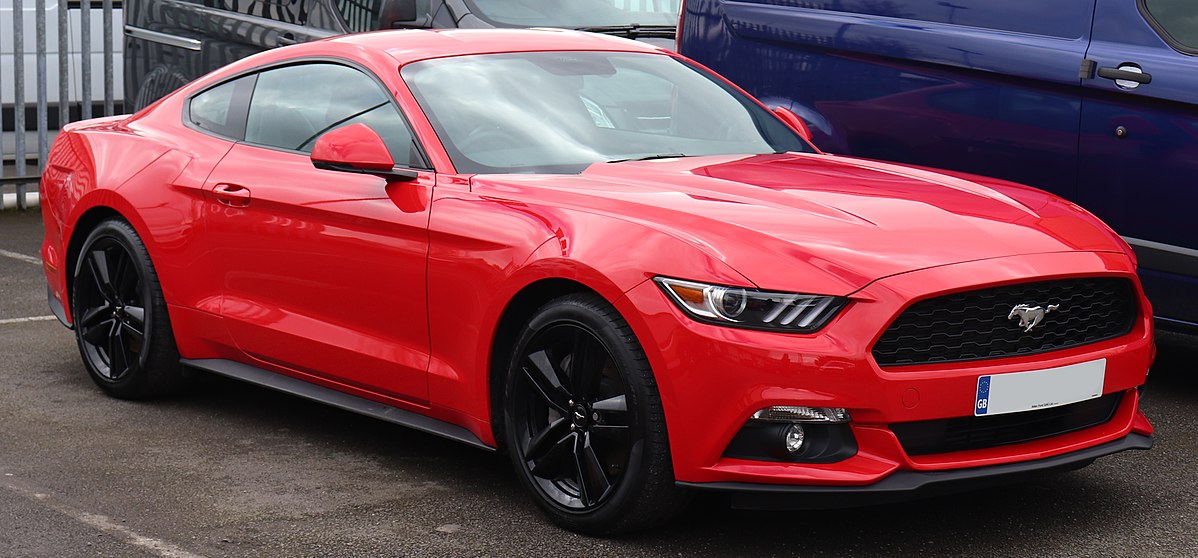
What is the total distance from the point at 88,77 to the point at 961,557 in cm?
845

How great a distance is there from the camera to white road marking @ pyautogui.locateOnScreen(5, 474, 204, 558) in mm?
4024

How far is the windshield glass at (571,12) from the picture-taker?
8.34 meters

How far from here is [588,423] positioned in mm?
4090

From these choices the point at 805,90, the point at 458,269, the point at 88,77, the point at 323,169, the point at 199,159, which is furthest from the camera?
the point at 88,77

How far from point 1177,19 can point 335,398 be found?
127 inches

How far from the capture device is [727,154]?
197 inches

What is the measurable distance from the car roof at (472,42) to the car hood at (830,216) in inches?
29.3

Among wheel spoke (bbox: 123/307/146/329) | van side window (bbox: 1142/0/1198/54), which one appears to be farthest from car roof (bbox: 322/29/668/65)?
van side window (bbox: 1142/0/1198/54)

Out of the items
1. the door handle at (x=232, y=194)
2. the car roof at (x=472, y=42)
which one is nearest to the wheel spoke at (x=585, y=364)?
the car roof at (x=472, y=42)

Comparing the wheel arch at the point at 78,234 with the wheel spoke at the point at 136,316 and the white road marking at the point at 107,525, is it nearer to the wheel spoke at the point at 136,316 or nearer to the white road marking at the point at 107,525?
the wheel spoke at the point at 136,316

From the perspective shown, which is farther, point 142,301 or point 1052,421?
point 142,301

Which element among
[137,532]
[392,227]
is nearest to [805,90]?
[392,227]

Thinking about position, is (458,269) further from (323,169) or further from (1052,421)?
(1052,421)

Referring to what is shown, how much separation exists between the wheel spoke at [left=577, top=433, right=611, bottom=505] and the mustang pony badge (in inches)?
43.0
